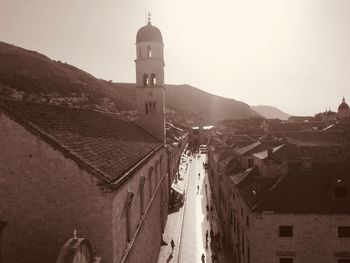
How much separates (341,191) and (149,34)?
25.2 m

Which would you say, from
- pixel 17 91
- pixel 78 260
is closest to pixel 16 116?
pixel 78 260

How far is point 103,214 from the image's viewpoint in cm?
1230

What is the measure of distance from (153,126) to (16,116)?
2752 cm

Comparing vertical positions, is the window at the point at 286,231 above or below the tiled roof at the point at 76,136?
below

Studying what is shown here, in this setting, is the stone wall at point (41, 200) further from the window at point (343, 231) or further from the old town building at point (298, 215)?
the window at point (343, 231)

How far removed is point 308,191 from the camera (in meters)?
23.4

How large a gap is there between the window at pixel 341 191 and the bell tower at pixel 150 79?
21.1 meters

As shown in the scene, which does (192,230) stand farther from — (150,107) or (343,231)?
(343,231)

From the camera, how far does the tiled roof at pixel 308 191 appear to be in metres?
22.3

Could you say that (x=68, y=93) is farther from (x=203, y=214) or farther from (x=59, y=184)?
(x=59, y=184)

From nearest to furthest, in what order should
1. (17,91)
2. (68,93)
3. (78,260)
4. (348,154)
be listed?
(78,260)
(348,154)
(17,91)
(68,93)

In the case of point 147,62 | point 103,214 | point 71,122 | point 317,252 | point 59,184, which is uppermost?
point 147,62

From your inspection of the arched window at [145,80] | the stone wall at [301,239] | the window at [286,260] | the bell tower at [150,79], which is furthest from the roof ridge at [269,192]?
the arched window at [145,80]

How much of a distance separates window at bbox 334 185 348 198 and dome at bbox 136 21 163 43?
79.7 feet
